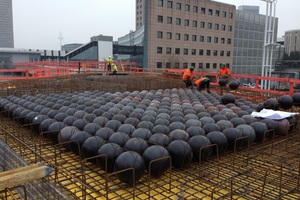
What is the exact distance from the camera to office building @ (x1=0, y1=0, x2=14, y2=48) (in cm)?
11612

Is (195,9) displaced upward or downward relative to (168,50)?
upward

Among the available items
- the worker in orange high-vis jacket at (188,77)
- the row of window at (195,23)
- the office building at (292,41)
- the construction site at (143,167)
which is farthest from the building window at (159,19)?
the construction site at (143,167)

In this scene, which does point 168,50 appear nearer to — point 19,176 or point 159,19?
point 159,19

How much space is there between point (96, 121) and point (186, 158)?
Answer: 10.4 ft

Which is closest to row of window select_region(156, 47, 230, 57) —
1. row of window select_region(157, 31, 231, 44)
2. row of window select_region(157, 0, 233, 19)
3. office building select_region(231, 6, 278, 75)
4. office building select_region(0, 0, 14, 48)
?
row of window select_region(157, 31, 231, 44)

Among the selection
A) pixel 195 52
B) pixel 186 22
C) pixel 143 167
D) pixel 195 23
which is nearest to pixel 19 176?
pixel 143 167

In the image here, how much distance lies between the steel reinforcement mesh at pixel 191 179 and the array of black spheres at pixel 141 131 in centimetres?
24

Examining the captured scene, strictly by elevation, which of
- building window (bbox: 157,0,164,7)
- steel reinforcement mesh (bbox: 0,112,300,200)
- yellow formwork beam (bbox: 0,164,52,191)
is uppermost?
building window (bbox: 157,0,164,7)

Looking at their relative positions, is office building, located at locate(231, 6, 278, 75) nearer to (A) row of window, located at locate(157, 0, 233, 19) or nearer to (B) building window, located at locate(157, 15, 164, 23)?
(A) row of window, located at locate(157, 0, 233, 19)

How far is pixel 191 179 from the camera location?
17.0ft

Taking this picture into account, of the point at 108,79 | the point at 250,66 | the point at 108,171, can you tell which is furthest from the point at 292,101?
the point at 250,66

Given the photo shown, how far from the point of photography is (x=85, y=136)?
612 cm

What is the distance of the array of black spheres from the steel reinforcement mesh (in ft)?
0.80

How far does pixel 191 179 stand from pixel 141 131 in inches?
67.7
